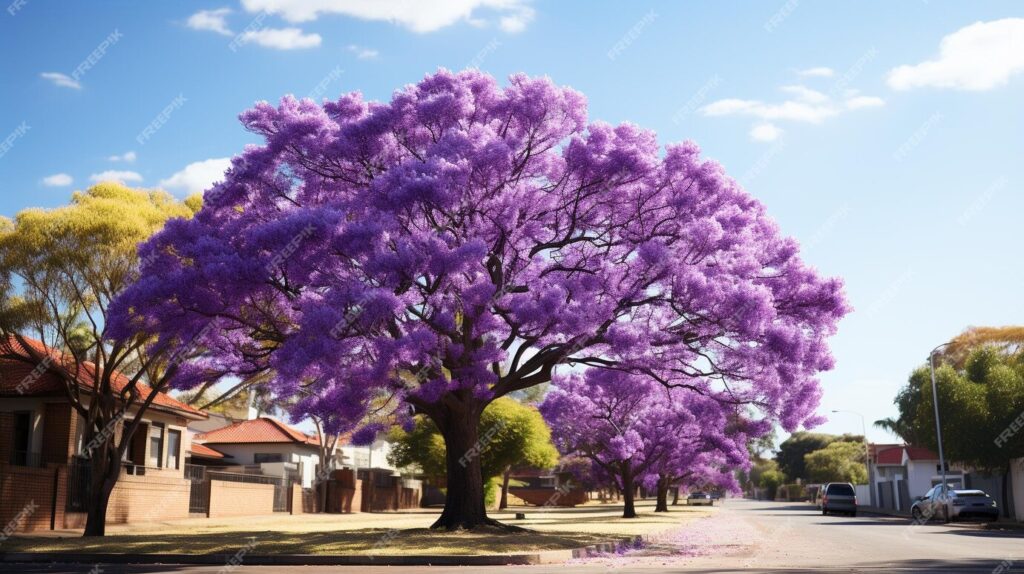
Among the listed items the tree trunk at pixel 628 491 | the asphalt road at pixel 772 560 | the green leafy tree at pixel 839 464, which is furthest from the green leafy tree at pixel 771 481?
the asphalt road at pixel 772 560

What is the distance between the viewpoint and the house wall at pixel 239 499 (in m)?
40.8

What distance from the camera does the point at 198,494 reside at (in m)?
39.5

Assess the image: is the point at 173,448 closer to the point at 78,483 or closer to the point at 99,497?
the point at 78,483

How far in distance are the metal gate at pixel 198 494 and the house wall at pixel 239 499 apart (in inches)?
12.8

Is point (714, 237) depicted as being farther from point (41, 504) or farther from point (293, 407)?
point (41, 504)

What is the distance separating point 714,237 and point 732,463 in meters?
27.3

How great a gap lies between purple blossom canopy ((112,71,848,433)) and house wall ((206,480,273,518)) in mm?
17975

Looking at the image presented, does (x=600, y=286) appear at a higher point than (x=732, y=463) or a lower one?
higher

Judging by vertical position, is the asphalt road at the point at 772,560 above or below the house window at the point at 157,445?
below

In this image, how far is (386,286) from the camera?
20.0m

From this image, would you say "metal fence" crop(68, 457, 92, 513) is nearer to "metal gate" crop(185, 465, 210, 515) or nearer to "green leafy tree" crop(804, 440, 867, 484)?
"metal gate" crop(185, 465, 210, 515)

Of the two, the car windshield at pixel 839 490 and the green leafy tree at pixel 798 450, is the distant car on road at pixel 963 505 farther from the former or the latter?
the green leafy tree at pixel 798 450

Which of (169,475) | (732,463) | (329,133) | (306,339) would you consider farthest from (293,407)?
(732,463)

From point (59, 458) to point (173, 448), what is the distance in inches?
349
